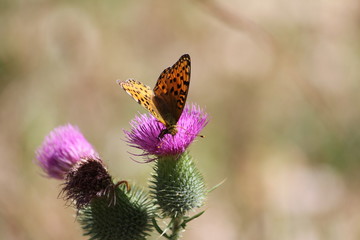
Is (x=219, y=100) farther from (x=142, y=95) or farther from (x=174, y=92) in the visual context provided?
(x=142, y=95)

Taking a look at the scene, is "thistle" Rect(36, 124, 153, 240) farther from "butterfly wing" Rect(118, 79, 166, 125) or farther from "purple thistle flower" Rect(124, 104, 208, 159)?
"butterfly wing" Rect(118, 79, 166, 125)

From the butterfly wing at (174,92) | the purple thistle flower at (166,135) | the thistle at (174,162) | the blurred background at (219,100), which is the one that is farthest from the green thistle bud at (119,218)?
the blurred background at (219,100)

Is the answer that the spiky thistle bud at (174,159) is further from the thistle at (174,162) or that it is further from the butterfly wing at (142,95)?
the butterfly wing at (142,95)

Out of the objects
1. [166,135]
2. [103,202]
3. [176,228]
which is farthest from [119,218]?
[166,135]

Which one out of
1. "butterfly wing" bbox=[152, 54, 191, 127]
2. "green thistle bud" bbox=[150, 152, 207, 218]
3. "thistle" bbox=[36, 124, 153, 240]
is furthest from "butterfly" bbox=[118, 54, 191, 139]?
"thistle" bbox=[36, 124, 153, 240]

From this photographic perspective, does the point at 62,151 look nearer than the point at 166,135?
No

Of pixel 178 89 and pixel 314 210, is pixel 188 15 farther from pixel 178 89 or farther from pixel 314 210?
pixel 178 89

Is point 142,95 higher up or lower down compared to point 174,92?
lower down

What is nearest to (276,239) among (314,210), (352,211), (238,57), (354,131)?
(314,210)
